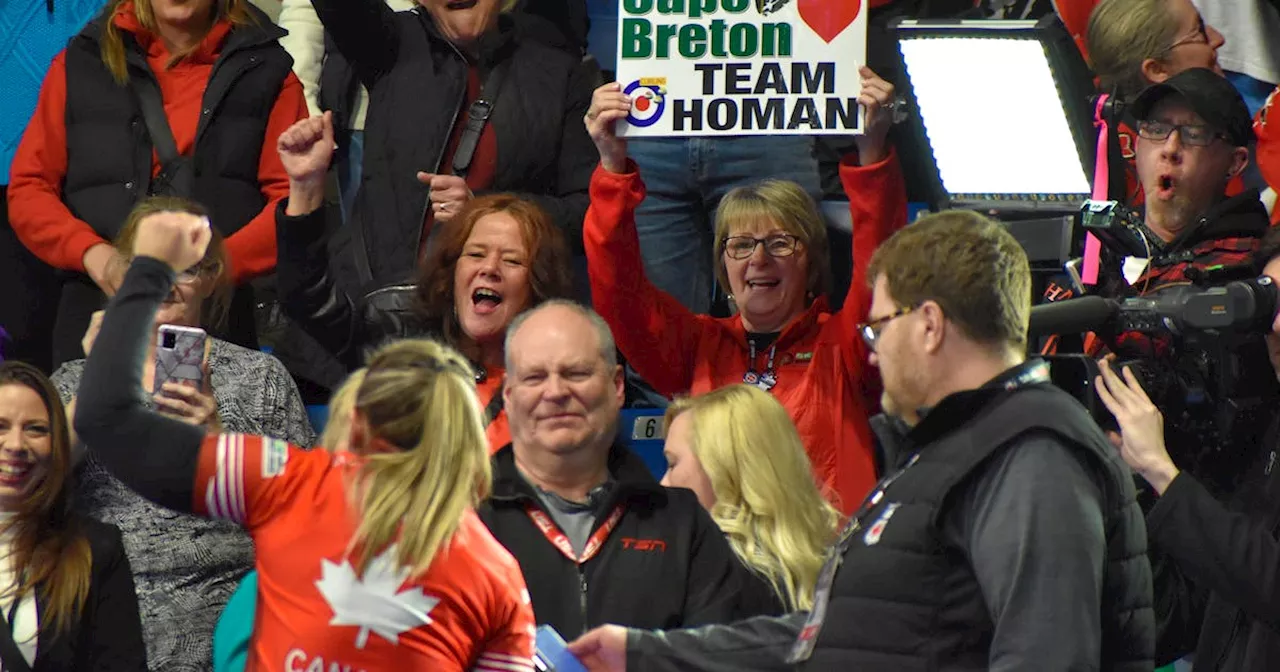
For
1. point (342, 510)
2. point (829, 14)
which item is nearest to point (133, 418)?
point (342, 510)

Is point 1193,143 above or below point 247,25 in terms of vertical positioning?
below

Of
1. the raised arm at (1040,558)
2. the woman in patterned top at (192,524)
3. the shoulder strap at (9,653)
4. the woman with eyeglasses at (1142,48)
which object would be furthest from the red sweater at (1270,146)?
the shoulder strap at (9,653)

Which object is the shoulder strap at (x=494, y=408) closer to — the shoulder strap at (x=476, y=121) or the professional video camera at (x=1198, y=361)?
the shoulder strap at (x=476, y=121)

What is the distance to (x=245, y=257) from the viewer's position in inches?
219

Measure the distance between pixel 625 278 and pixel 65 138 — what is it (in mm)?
1931

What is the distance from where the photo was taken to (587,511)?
417cm

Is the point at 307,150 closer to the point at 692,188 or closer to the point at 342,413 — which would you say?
the point at 692,188

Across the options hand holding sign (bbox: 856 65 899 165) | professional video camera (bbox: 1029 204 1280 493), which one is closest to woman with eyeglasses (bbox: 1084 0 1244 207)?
hand holding sign (bbox: 856 65 899 165)

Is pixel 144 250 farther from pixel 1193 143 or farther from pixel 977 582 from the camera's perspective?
pixel 1193 143

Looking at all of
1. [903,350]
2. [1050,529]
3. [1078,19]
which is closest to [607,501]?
[903,350]

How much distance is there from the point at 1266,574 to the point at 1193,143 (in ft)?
4.38

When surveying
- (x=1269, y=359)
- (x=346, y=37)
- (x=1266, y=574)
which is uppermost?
(x=346, y=37)

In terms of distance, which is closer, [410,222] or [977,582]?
[977,582]

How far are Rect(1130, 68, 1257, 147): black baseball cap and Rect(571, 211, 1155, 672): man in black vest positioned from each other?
5.91 ft
